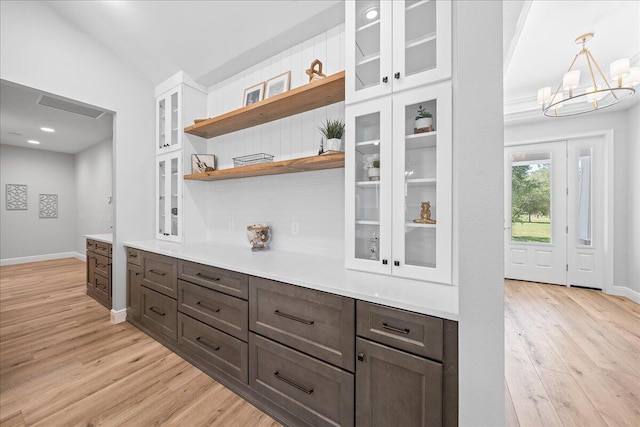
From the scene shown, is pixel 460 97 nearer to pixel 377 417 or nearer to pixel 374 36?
pixel 374 36

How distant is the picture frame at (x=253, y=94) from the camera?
2.43 meters

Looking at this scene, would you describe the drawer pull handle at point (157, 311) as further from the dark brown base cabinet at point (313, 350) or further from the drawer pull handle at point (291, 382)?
the drawer pull handle at point (291, 382)

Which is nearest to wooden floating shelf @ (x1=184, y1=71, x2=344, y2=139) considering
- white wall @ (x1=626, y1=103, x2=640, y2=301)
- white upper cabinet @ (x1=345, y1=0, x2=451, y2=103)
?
white upper cabinet @ (x1=345, y1=0, x2=451, y2=103)

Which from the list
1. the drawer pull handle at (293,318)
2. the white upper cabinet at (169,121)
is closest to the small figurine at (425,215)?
the drawer pull handle at (293,318)

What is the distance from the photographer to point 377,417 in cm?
118

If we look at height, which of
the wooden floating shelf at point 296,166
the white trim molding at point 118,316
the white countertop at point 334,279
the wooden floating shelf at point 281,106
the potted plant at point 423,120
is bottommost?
the white trim molding at point 118,316

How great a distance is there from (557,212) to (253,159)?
15.6ft

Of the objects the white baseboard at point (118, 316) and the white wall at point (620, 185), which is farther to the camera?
the white wall at point (620, 185)

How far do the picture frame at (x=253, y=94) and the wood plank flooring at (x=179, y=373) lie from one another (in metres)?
2.35

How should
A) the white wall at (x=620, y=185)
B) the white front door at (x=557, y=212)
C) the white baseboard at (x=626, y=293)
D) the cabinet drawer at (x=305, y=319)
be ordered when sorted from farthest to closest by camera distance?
the white front door at (x=557, y=212) < the white wall at (x=620, y=185) < the white baseboard at (x=626, y=293) < the cabinet drawer at (x=305, y=319)

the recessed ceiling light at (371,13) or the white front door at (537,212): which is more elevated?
the recessed ceiling light at (371,13)

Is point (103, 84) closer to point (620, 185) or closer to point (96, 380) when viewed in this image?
point (96, 380)

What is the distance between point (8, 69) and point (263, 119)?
2.13 meters

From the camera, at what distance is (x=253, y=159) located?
2.45 metres
